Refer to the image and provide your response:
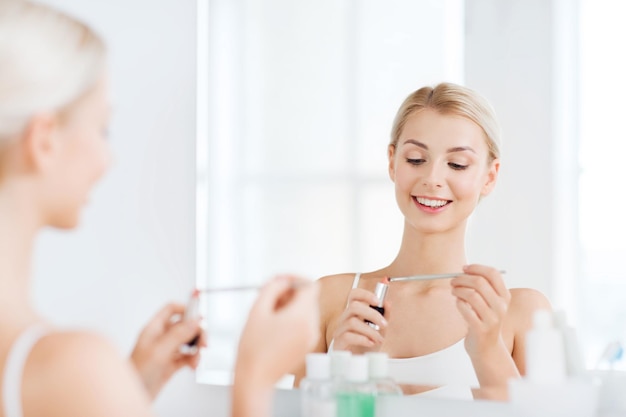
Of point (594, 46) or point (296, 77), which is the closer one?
point (594, 46)

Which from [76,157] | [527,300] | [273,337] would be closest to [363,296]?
[527,300]

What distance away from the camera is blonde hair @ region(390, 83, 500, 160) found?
1199mm

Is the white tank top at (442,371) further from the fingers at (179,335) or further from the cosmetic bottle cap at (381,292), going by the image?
the fingers at (179,335)

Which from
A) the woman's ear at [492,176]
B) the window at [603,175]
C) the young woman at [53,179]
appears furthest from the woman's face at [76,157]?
the window at [603,175]

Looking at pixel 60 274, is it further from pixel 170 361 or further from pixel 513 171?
pixel 513 171

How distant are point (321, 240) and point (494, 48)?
0.40m

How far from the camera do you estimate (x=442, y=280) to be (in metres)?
1.24

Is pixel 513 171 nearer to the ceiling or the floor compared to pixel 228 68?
nearer to the floor

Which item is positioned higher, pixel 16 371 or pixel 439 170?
pixel 439 170

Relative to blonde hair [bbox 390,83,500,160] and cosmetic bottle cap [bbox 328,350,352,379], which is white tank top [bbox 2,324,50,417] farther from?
blonde hair [bbox 390,83,500,160]

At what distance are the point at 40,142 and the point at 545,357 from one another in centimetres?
67

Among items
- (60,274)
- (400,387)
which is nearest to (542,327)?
(400,387)

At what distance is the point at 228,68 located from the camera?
4.86 ft

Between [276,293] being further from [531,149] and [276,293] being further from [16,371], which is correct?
[531,149]
